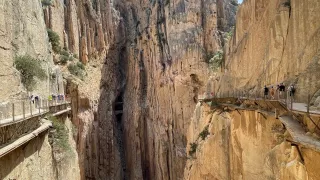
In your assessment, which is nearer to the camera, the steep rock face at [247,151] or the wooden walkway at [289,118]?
the wooden walkway at [289,118]

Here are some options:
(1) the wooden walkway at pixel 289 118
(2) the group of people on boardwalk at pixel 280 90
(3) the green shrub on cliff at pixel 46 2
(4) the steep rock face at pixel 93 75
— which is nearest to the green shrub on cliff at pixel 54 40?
(4) the steep rock face at pixel 93 75

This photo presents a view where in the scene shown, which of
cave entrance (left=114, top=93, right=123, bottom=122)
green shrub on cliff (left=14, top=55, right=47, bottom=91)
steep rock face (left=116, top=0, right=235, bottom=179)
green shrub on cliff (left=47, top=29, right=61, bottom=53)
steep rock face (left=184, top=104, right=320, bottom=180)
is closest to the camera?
steep rock face (left=184, top=104, right=320, bottom=180)

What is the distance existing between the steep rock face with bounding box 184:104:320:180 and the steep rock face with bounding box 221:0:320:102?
1590 mm

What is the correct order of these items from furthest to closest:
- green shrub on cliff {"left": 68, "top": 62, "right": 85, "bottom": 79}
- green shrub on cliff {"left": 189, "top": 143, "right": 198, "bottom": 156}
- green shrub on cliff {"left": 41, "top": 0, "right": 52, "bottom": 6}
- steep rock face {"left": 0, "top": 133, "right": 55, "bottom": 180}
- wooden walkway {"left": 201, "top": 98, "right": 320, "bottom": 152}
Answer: green shrub on cliff {"left": 68, "top": 62, "right": 85, "bottom": 79}, green shrub on cliff {"left": 41, "top": 0, "right": 52, "bottom": 6}, green shrub on cliff {"left": 189, "top": 143, "right": 198, "bottom": 156}, steep rock face {"left": 0, "top": 133, "right": 55, "bottom": 180}, wooden walkway {"left": 201, "top": 98, "right": 320, "bottom": 152}

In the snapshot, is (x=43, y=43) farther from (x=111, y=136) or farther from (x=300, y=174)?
(x=111, y=136)

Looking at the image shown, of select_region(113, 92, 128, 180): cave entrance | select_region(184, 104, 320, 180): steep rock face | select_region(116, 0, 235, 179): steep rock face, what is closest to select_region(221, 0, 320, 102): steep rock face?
select_region(184, 104, 320, 180): steep rock face

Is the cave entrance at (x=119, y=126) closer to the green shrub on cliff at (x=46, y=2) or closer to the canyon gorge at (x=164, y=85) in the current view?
the canyon gorge at (x=164, y=85)

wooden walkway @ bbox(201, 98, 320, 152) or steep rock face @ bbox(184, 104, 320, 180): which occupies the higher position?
wooden walkway @ bbox(201, 98, 320, 152)

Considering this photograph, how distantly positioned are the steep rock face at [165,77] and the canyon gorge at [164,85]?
14cm

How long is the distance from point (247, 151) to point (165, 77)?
26211 millimetres

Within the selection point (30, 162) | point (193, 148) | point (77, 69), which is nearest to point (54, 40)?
point (77, 69)

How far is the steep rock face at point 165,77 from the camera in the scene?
3528 centimetres

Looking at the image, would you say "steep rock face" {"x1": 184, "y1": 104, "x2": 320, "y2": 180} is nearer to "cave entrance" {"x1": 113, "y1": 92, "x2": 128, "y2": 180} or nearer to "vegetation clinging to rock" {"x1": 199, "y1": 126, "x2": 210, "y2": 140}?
"vegetation clinging to rock" {"x1": 199, "y1": 126, "x2": 210, "y2": 140}

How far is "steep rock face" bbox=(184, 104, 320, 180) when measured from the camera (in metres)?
6.48
